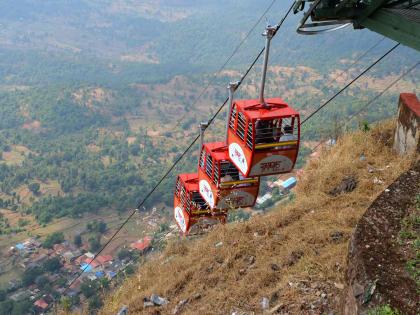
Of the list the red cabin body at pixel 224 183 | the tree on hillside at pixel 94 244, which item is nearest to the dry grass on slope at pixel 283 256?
the red cabin body at pixel 224 183

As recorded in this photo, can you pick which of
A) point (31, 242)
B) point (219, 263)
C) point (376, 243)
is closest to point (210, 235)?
point (219, 263)

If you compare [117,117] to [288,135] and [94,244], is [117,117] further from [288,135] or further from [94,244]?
[288,135]

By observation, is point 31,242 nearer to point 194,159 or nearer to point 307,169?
point 194,159

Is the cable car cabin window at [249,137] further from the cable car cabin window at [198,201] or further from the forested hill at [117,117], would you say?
the forested hill at [117,117]

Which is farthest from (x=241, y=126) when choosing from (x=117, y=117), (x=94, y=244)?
(x=117, y=117)

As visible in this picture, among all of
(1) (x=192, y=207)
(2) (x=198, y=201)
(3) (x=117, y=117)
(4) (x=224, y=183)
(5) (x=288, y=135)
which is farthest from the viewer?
(3) (x=117, y=117)
